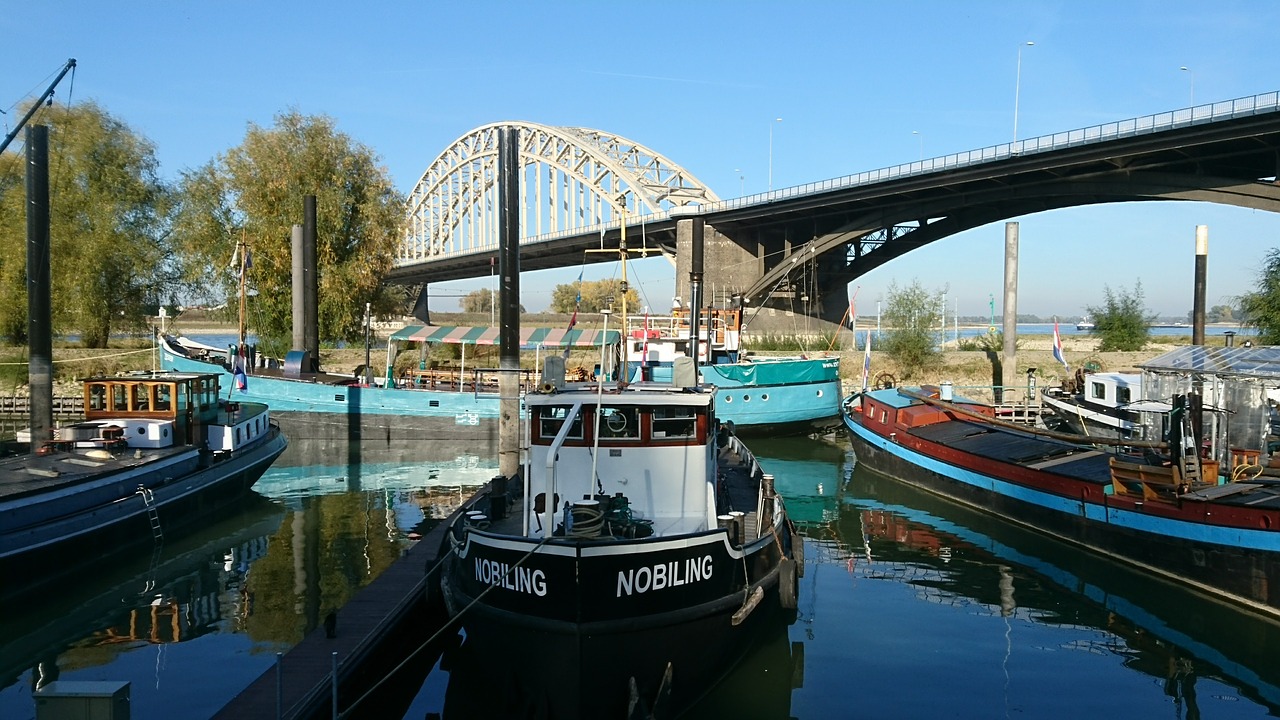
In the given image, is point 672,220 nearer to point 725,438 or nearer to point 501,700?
point 725,438

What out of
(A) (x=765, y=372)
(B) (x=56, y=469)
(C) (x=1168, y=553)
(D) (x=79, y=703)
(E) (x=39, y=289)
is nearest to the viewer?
(D) (x=79, y=703)

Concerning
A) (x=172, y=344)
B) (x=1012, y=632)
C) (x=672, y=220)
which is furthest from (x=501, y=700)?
(x=672, y=220)

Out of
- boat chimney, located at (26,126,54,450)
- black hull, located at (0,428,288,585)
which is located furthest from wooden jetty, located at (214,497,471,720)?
boat chimney, located at (26,126,54,450)

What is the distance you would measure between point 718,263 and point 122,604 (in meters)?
61.4

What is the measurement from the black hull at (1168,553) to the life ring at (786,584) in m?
8.10

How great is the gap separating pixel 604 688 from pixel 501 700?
84.3 inches

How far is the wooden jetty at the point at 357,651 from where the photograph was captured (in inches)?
414

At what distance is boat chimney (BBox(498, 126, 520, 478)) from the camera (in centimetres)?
2306

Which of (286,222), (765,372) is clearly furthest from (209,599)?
(286,222)

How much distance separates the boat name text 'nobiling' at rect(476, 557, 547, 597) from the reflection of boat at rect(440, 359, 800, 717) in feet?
0.05

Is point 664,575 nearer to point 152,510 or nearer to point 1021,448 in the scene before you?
point 152,510

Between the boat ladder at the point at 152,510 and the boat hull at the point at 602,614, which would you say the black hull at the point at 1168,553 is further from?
the boat ladder at the point at 152,510

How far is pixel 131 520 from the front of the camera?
64.4 feet

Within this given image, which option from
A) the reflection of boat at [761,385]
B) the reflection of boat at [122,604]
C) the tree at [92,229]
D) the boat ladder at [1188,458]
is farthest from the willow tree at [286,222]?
the boat ladder at [1188,458]
